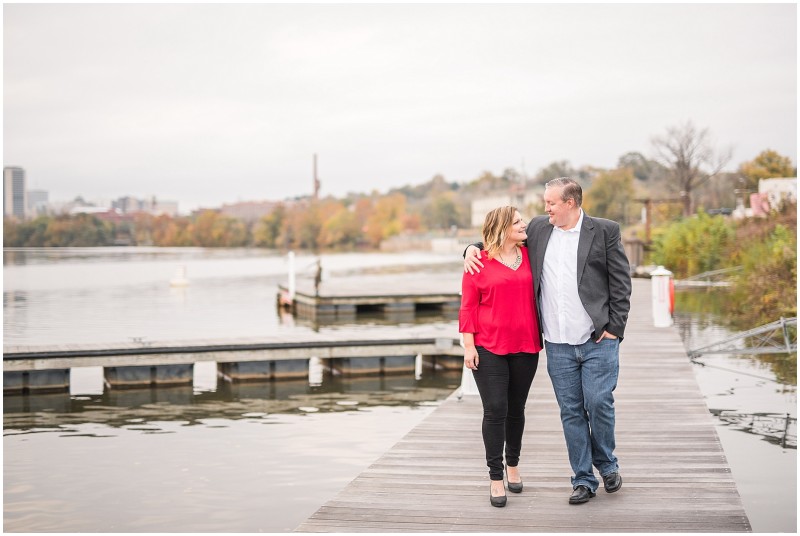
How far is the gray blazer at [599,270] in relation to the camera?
5.43 meters

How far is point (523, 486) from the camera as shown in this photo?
6.01 meters

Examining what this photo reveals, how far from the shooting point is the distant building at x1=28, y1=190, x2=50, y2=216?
88500 millimetres

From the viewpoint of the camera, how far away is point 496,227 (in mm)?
5387

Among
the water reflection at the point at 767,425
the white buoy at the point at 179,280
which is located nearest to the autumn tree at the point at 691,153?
the white buoy at the point at 179,280

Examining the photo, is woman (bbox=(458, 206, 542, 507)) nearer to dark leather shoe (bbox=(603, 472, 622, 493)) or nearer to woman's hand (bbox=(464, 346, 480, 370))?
woman's hand (bbox=(464, 346, 480, 370))

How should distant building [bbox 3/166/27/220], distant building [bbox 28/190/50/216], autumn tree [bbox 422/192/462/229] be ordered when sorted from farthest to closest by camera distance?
autumn tree [bbox 422/192/462/229], distant building [bbox 28/190/50/216], distant building [bbox 3/166/27/220]

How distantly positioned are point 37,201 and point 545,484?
91.3m

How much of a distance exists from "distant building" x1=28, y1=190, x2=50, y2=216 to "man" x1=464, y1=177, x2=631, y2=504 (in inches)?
3463

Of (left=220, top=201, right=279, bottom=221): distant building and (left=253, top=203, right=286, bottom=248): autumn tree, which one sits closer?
(left=253, top=203, right=286, bottom=248): autumn tree

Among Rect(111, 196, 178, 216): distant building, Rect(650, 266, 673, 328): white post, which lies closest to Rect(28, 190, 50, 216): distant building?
Rect(111, 196, 178, 216): distant building

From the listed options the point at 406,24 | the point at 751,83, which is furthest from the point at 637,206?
the point at 406,24

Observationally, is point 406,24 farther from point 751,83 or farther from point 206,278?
point 206,278

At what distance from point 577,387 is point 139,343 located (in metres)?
9.47

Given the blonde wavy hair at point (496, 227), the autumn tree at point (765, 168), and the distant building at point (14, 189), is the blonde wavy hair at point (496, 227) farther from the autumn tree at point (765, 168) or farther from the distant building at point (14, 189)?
the distant building at point (14, 189)
